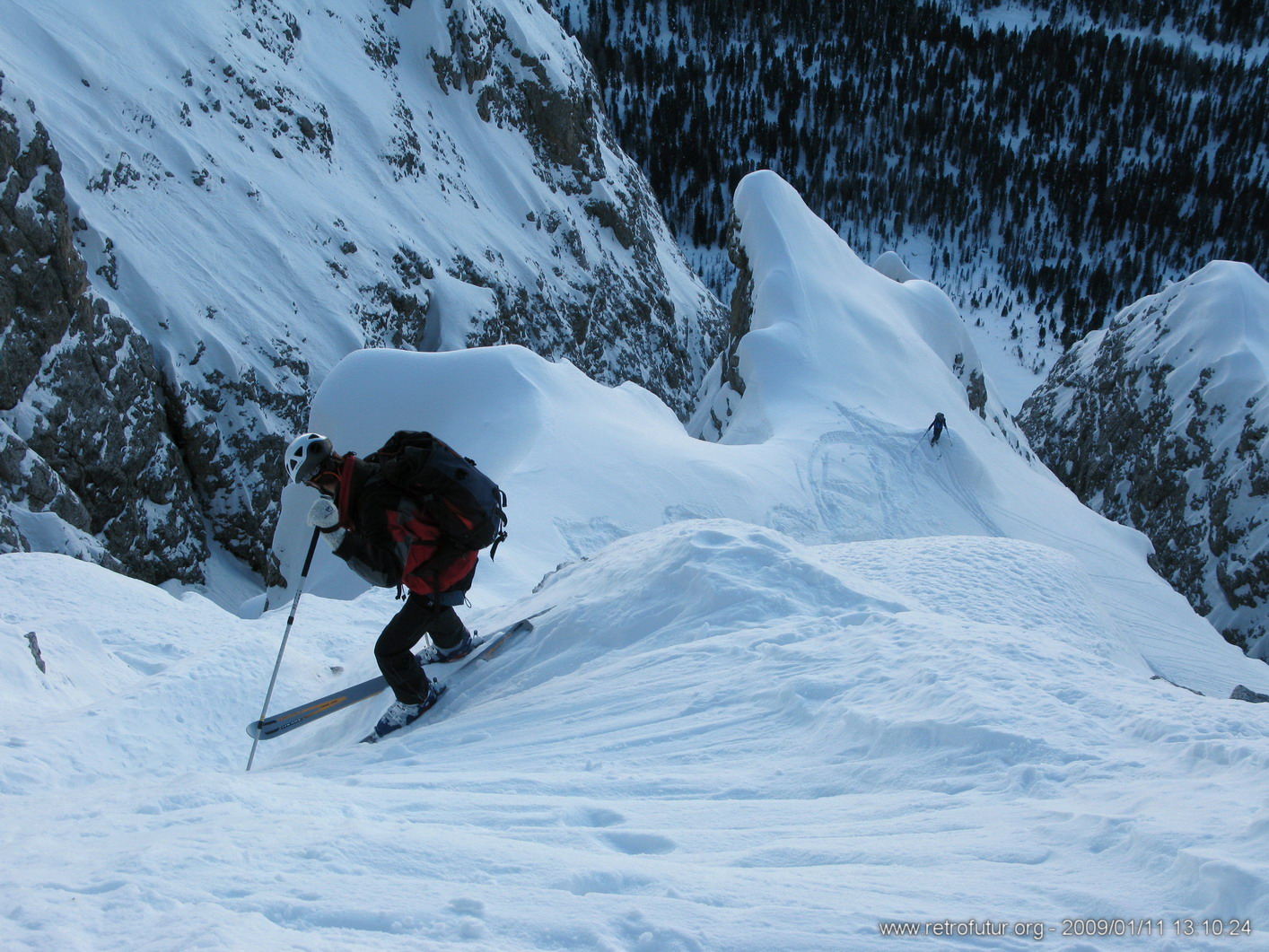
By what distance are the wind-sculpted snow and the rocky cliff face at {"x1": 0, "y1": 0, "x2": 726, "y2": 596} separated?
9416 millimetres

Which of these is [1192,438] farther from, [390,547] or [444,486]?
[390,547]

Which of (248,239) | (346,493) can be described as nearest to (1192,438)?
(248,239)

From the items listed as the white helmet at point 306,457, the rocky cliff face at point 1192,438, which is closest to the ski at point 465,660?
the white helmet at point 306,457

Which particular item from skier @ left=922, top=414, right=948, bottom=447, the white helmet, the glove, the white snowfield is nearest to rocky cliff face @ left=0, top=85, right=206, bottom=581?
the white snowfield

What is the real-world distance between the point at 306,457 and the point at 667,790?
2569 millimetres

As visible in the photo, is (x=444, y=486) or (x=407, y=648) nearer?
(x=444, y=486)

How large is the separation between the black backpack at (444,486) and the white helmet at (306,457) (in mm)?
284

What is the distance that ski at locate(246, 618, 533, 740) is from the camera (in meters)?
5.14

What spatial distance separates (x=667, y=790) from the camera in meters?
3.68

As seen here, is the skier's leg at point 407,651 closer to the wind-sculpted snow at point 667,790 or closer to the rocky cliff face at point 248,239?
the wind-sculpted snow at point 667,790

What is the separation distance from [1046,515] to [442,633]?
1724 cm

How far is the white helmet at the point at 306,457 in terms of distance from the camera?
4590 mm

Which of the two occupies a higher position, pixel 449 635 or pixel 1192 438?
pixel 449 635

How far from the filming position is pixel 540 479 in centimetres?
1215
